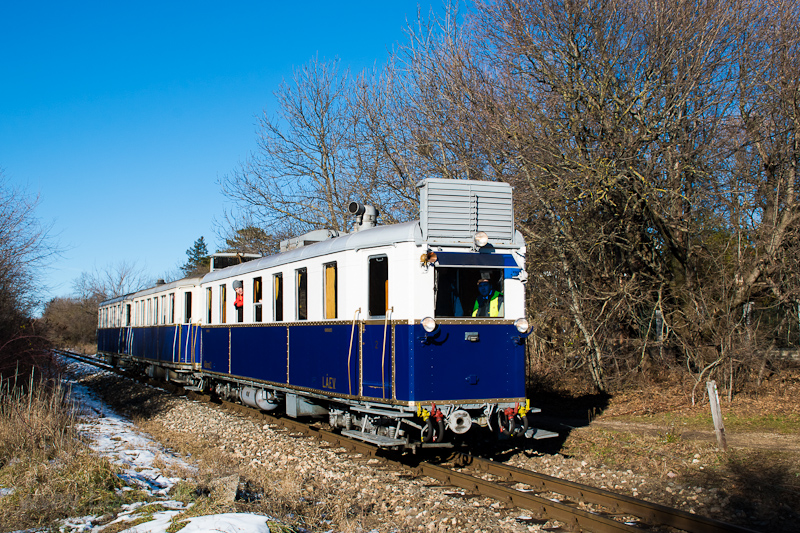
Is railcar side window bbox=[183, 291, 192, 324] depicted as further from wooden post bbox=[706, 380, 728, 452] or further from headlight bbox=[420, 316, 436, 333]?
wooden post bbox=[706, 380, 728, 452]

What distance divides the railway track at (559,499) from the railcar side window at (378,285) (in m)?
2.13

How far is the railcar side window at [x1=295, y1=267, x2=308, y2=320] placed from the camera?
10.6 metres

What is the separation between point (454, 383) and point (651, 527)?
286cm

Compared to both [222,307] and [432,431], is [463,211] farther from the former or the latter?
[222,307]

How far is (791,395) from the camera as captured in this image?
13.8m

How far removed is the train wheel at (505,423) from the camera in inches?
335

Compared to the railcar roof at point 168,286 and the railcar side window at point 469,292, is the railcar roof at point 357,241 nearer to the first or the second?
the railcar side window at point 469,292

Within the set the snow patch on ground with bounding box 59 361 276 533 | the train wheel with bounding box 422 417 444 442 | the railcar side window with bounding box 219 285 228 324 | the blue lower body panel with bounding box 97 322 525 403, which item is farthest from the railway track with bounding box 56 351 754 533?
the railcar side window with bounding box 219 285 228 324

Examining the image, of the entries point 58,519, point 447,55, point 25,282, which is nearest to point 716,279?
point 447,55

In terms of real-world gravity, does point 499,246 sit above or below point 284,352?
above

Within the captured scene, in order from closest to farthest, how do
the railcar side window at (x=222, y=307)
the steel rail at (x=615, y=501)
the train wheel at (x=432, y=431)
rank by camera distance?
the steel rail at (x=615, y=501), the train wheel at (x=432, y=431), the railcar side window at (x=222, y=307)

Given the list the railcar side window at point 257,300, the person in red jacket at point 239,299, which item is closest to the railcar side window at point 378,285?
the railcar side window at point 257,300

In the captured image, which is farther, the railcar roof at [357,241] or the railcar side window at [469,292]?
the railcar side window at [469,292]

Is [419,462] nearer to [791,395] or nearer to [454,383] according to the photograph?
[454,383]
